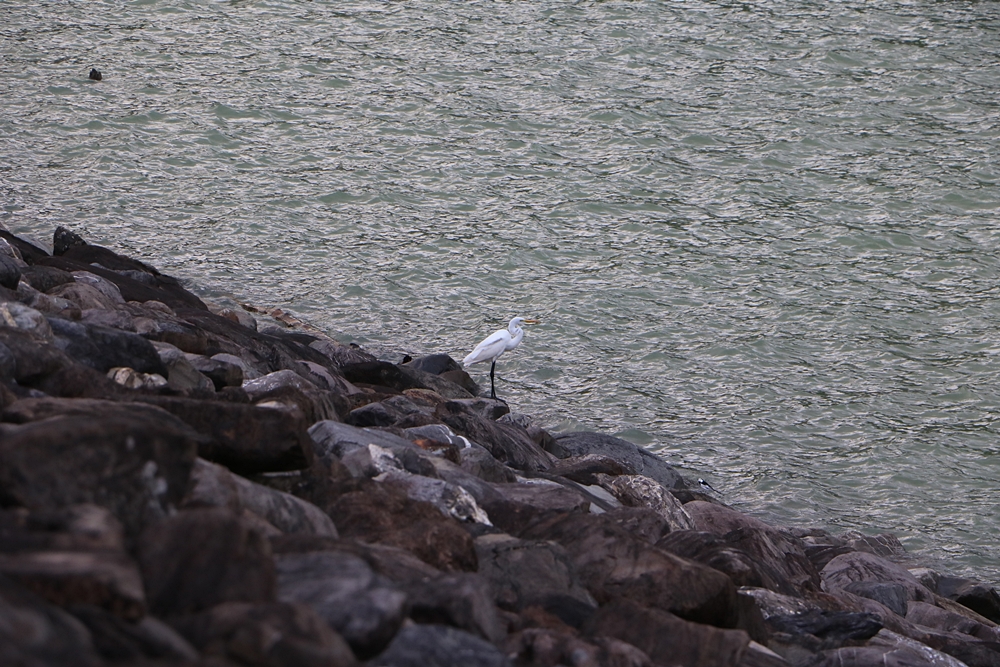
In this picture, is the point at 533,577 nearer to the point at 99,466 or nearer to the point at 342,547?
the point at 342,547

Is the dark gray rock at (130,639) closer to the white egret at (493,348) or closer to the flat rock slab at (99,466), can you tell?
the flat rock slab at (99,466)

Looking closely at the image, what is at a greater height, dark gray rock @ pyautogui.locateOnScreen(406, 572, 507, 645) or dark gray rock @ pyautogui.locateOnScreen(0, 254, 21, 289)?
dark gray rock @ pyautogui.locateOnScreen(406, 572, 507, 645)

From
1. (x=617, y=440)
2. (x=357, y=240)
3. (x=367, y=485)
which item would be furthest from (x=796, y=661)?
(x=357, y=240)

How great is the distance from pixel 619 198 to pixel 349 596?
1281 centimetres

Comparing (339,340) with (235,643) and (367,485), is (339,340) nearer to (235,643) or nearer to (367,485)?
(367,485)

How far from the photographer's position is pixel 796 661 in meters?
4.95

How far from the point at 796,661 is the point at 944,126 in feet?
46.1

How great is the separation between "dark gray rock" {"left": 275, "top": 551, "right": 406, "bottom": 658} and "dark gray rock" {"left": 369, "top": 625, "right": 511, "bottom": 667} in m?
0.04

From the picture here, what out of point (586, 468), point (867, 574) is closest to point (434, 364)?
point (586, 468)

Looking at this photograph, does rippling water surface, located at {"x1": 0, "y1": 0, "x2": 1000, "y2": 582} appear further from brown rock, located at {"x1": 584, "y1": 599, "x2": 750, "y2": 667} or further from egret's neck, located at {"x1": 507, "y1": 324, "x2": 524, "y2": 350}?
brown rock, located at {"x1": 584, "y1": 599, "x2": 750, "y2": 667}

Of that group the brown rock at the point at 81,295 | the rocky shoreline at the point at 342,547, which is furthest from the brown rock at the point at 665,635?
the brown rock at the point at 81,295

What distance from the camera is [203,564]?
2.90 meters

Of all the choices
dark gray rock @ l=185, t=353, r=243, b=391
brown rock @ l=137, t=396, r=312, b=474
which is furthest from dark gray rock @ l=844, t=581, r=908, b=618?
brown rock @ l=137, t=396, r=312, b=474

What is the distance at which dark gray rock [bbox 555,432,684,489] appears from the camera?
29.2 ft
